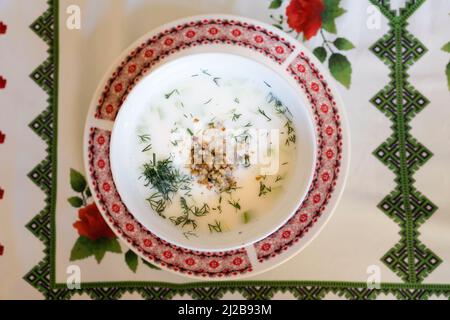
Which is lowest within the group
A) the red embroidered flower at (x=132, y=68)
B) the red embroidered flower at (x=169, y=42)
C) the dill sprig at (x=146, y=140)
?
the dill sprig at (x=146, y=140)

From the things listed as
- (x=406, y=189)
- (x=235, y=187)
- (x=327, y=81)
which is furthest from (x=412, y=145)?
(x=235, y=187)

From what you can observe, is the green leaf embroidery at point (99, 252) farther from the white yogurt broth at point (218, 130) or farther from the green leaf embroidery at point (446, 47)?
the green leaf embroidery at point (446, 47)

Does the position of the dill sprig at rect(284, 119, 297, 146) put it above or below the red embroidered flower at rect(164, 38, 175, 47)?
below

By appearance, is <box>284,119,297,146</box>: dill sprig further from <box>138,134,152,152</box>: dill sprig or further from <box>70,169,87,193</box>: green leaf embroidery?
<box>70,169,87,193</box>: green leaf embroidery

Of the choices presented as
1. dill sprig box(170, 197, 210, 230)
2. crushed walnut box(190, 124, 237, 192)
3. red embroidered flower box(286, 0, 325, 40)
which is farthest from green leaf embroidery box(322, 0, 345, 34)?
dill sprig box(170, 197, 210, 230)

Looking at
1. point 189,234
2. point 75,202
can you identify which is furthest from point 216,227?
point 75,202

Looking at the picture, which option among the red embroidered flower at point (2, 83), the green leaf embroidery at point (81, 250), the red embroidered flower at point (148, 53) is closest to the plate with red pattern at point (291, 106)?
the red embroidered flower at point (148, 53)

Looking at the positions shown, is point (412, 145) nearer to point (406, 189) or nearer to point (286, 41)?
point (406, 189)
